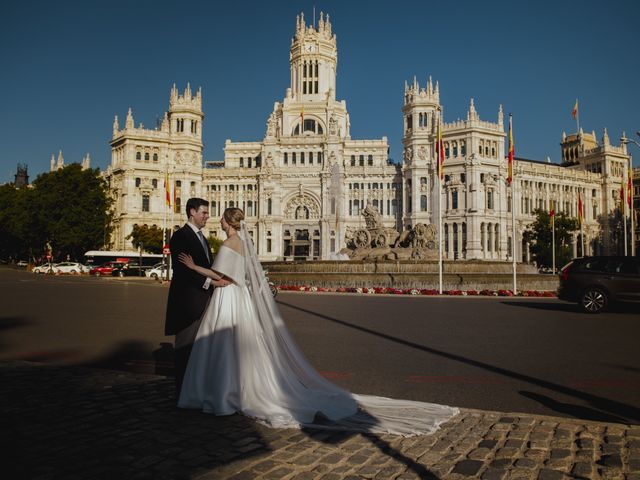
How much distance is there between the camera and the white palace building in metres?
85.9

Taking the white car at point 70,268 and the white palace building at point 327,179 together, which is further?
the white palace building at point 327,179

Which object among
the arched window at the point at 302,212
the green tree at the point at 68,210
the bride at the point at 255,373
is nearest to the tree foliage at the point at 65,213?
the green tree at the point at 68,210

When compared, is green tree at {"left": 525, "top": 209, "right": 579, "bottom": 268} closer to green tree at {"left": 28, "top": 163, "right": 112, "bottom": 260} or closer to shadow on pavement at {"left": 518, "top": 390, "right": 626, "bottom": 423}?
green tree at {"left": 28, "top": 163, "right": 112, "bottom": 260}

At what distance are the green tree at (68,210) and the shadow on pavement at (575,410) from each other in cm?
7083

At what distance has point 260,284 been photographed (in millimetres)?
6738

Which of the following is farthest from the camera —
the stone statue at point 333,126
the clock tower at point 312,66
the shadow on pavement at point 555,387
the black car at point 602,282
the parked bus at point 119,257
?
the clock tower at point 312,66

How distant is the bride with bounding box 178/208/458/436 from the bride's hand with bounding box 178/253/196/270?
0.5 inches

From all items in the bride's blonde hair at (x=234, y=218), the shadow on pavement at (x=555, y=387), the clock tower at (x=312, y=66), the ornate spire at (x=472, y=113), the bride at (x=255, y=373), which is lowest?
the shadow on pavement at (x=555, y=387)

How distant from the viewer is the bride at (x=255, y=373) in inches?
225

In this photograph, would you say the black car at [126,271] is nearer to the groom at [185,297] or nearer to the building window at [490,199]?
the groom at [185,297]

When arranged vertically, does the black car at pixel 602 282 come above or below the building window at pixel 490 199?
below

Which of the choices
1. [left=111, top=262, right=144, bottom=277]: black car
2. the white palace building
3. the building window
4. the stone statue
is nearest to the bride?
[left=111, top=262, right=144, bottom=277]: black car

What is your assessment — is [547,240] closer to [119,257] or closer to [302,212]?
[302,212]

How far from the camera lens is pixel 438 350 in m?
10.2
